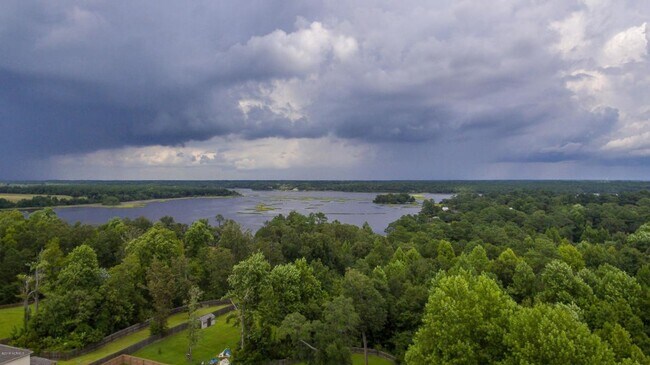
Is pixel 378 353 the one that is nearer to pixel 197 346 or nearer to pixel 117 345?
pixel 197 346

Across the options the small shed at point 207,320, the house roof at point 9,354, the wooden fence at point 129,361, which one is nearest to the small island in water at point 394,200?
the small shed at point 207,320

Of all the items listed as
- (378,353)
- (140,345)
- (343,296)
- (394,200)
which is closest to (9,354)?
(140,345)

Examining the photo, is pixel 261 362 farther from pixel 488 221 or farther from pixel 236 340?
pixel 488 221

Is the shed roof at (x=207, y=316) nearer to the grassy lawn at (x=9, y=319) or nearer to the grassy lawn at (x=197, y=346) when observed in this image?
the grassy lawn at (x=197, y=346)

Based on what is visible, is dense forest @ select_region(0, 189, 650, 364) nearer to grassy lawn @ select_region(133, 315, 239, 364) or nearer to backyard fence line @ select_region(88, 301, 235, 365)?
backyard fence line @ select_region(88, 301, 235, 365)

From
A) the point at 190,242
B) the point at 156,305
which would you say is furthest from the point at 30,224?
the point at 156,305

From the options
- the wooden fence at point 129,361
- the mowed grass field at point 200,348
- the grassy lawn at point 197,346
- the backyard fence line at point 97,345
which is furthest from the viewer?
the grassy lawn at point 197,346

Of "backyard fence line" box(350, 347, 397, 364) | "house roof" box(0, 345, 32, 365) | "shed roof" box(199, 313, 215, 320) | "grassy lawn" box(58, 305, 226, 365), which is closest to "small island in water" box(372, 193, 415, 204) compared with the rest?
"grassy lawn" box(58, 305, 226, 365)
